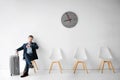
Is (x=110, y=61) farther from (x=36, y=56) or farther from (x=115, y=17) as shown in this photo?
(x=36, y=56)

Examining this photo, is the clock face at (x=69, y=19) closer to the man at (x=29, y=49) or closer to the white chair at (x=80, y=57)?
the white chair at (x=80, y=57)

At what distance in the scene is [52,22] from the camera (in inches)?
264

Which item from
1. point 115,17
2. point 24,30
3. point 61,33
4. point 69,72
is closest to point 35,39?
point 24,30

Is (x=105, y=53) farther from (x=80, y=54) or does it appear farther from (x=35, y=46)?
(x=35, y=46)

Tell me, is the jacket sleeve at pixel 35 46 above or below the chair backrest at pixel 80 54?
above

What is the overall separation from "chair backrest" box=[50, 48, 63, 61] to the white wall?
0.50 feet

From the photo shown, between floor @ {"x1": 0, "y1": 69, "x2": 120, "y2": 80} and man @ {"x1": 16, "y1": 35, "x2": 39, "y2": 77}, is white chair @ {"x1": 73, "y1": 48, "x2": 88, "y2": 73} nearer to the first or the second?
floor @ {"x1": 0, "y1": 69, "x2": 120, "y2": 80}

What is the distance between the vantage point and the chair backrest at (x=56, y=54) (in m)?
6.53

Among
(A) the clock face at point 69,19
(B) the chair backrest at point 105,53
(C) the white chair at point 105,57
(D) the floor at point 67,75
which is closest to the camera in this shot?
(D) the floor at point 67,75

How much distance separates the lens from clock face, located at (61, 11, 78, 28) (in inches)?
262

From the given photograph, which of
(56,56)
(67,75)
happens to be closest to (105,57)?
(67,75)

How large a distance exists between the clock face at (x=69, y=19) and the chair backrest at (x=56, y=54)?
90 cm

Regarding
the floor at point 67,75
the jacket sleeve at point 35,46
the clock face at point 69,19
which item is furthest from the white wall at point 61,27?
the floor at point 67,75

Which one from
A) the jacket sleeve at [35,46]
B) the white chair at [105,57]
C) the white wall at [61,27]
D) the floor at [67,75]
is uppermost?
the white wall at [61,27]
